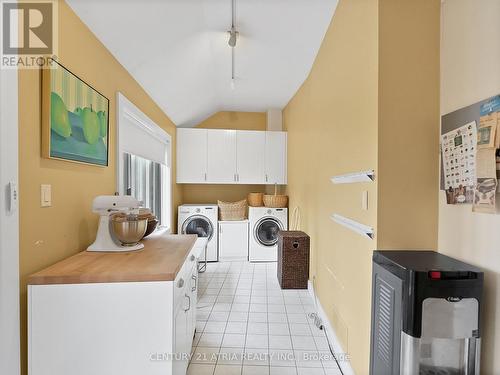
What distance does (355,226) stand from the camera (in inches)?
67.0

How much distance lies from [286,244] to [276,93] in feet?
7.60

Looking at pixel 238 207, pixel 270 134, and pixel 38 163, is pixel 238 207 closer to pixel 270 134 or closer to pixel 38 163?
pixel 270 134

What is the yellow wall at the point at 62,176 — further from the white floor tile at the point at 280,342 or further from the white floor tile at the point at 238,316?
the white floor tile at the point at 280,342

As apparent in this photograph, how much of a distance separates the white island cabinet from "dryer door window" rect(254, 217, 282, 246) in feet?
9.81

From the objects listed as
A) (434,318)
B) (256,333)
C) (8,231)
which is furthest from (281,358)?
(8,231)

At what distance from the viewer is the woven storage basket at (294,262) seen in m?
3.12

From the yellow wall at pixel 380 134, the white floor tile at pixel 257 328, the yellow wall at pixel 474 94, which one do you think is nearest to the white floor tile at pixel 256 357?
the white floor tile at pixel 257 328

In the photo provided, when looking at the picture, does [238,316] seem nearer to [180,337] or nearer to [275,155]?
[180,337]

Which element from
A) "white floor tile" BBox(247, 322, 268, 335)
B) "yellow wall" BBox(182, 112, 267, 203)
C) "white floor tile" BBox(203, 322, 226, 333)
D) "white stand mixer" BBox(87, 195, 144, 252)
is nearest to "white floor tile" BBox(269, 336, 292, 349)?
"white floor tile" BBox(247, 322, 268, 335)

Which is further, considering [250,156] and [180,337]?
[250,156]

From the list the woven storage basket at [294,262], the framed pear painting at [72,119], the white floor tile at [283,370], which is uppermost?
the framed pear painting at [72,119]

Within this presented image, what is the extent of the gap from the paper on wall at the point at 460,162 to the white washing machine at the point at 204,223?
333 cm

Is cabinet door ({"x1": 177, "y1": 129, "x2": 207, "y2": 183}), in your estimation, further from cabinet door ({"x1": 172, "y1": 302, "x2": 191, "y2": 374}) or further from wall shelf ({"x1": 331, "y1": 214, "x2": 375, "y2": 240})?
cabinet door ({"x1": 172, "y1": 302, "x2": 191, "y2": 374})

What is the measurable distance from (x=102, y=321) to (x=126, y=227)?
0.55 m
